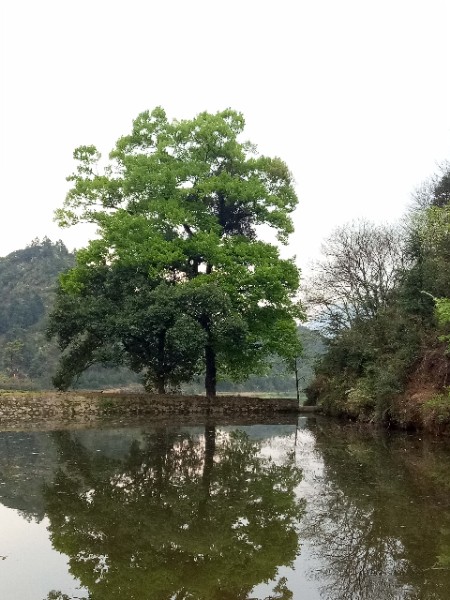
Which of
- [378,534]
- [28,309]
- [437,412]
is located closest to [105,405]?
[437,412]

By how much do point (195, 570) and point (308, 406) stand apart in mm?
28033

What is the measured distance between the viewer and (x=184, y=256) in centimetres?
2588

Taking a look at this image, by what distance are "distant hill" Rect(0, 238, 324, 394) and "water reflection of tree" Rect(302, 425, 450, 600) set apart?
3617 cm

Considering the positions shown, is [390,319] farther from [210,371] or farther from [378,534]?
[378,534]

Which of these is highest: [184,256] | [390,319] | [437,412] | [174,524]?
[184,256]

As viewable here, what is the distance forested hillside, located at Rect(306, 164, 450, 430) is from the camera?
1756 cm

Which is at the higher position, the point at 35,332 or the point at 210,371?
the point at 35,332

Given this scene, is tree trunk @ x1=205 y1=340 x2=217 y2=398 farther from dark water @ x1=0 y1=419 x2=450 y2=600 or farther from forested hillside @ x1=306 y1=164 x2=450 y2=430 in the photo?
dark water @ x1=0 y1=419 x2=450 y2=600

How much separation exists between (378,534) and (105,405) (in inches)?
753

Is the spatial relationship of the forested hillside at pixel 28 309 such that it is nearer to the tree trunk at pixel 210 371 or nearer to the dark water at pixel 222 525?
the tree trunk at pixel 210 371

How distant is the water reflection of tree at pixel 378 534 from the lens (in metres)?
4.76

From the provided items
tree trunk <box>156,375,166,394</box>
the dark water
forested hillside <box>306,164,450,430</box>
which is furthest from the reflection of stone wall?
the dark water

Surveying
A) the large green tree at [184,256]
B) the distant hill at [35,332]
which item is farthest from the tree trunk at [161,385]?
the distant hill at [35,332]

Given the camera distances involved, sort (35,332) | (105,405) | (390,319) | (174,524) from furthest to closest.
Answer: (35,332) → (105,405) → (390,319) → (174,524)
